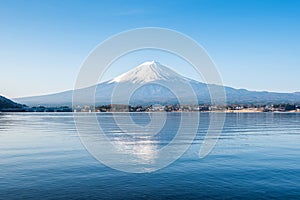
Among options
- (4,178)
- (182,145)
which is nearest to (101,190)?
(4,178)

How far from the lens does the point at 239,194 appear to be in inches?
609

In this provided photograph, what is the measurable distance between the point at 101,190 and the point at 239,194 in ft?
21.2

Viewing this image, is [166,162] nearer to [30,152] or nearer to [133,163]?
[133,163]

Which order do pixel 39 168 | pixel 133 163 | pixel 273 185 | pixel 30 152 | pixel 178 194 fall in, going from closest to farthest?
1. pixel 178 194
2. pixel 273 185
3. pixel 39 168
4. pixel 133 163
5. pixel 30 152

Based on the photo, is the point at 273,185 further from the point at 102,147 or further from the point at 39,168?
the point at 102,147

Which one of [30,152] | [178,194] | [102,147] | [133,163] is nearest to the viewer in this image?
[178,194]

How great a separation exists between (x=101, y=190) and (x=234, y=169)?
29.9 ft

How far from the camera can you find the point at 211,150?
29.5 meters

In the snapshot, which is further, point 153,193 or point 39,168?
point 39,168

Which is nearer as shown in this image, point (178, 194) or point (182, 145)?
point (178, 194)

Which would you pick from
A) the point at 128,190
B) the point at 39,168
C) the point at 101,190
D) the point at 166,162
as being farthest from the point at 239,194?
the point at 39,168

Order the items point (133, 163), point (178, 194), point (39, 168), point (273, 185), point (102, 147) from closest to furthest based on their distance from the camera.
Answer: point (178, 194)
point (273, 185)
point (39, 168)
point (133, 163)
point (102, 147)

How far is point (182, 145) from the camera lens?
3288cm

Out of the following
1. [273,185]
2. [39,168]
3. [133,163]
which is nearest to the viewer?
[273,185]
